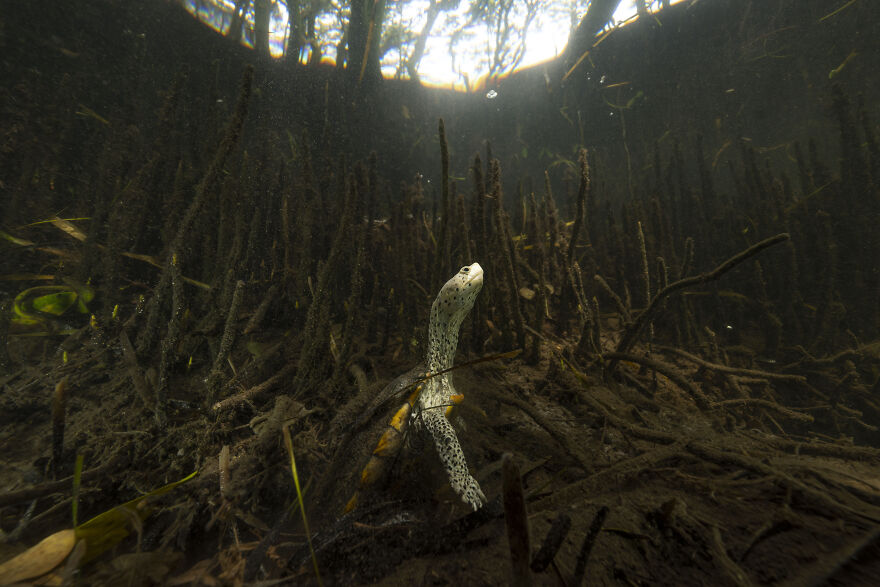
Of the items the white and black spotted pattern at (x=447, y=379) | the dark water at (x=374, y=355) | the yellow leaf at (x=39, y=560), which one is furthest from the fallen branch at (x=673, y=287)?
the yellow leaf at (x=39, y=560)

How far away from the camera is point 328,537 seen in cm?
107

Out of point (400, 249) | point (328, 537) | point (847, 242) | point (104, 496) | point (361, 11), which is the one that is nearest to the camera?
point (328, 537)

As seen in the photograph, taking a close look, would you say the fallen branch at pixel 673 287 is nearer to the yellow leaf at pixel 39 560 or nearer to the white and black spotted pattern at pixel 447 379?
the white and black spotted pattern at pixel 447 379

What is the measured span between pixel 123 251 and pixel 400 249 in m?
2.59

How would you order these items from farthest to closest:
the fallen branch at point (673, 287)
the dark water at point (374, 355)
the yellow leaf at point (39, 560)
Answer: the fallen branch at point (673, 287) → the dark water at point (374, 355) → the yellow leaf at point (39, 560)

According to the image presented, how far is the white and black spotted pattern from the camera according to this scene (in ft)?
A: 4.66

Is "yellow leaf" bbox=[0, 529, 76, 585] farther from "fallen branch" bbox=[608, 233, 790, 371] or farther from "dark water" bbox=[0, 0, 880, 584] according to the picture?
"fallen branch" bbox=[608, 233, 790, 371]

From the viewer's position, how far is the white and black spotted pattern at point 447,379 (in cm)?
142

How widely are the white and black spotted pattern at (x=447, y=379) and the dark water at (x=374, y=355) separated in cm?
13

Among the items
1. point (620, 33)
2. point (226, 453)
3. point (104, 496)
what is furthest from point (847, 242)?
point (620, 33)

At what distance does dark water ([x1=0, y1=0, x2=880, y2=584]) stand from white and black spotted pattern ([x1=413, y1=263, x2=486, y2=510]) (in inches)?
5.0

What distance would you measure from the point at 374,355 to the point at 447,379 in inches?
33.4

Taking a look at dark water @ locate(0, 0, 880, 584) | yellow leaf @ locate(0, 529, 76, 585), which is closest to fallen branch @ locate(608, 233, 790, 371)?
dark water @ locate(0, 0, 880, 584)

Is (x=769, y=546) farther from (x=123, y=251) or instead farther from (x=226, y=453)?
(x=123, y=251)
